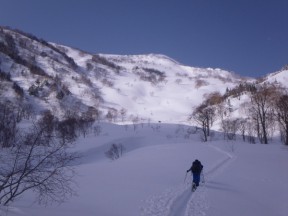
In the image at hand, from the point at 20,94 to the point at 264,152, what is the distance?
123764mm

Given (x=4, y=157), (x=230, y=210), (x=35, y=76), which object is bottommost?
(x=230, y=210)

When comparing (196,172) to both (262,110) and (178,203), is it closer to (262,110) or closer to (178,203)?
(178,203)

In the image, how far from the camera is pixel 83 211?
11344 mm

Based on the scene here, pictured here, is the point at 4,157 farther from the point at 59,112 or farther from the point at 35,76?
the point at 35,76

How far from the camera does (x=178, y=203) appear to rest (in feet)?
44.7

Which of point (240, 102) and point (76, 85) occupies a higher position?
point (76, 85)

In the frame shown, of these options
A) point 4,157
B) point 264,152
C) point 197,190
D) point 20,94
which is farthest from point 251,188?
point 20,94

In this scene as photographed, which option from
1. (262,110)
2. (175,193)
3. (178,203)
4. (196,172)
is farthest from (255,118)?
(178,203)

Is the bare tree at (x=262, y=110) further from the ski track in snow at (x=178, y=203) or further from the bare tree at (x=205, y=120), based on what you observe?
the ski track in snow at (x=178, y=203)

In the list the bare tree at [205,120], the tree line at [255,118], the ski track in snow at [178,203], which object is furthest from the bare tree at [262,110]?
the ski track in snow at [178,203]

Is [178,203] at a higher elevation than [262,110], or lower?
lower

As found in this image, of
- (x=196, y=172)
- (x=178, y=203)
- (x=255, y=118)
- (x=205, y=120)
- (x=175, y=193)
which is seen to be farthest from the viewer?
(x=205, y=120)

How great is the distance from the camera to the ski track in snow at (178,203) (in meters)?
12.0

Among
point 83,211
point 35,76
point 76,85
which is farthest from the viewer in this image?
point 76,85
